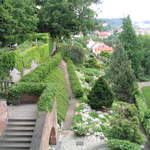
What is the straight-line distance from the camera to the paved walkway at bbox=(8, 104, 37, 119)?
9.55 metres

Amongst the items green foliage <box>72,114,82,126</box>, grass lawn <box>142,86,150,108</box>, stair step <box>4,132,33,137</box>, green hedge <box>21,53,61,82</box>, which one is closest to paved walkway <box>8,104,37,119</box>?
stair step <box>4,132,33,137</box>

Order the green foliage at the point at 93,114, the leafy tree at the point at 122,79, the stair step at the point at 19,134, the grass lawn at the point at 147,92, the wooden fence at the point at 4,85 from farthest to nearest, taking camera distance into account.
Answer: the grass lawn at the point at 147,92
the leafy tree at the point at 122,79
the green foliage at the point at 93,114
the wooden fence at the point at 4,85
the stair step at the point at 19,134

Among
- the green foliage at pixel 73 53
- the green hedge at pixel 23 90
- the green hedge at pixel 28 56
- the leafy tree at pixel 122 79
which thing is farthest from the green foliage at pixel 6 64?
the green foliage at pixel 73 53

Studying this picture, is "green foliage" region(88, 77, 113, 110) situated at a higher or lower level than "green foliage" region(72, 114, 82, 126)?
higher

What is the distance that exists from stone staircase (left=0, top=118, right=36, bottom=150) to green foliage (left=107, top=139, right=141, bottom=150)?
151 inches

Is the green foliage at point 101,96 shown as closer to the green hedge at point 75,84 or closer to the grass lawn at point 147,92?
the green hedge at point 75,84

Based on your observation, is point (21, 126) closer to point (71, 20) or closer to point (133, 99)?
point (133, 99)

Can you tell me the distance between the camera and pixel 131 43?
32.8 metres

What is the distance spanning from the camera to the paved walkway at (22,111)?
9.55m

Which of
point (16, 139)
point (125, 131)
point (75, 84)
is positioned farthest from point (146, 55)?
point (16, 139)

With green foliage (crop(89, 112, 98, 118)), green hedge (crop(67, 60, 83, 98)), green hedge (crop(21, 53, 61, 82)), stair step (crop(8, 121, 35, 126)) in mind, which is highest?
green hedge (crop(21, 53, 61, 82))

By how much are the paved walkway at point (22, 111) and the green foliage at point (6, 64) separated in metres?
2.15

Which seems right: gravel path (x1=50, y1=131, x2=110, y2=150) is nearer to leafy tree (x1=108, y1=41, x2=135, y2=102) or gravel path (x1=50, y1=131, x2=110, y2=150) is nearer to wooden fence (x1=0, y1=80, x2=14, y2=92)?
wooden fence (x1=0, y1=80, x2=14, y2=92)

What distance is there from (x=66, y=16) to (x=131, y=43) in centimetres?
1173
